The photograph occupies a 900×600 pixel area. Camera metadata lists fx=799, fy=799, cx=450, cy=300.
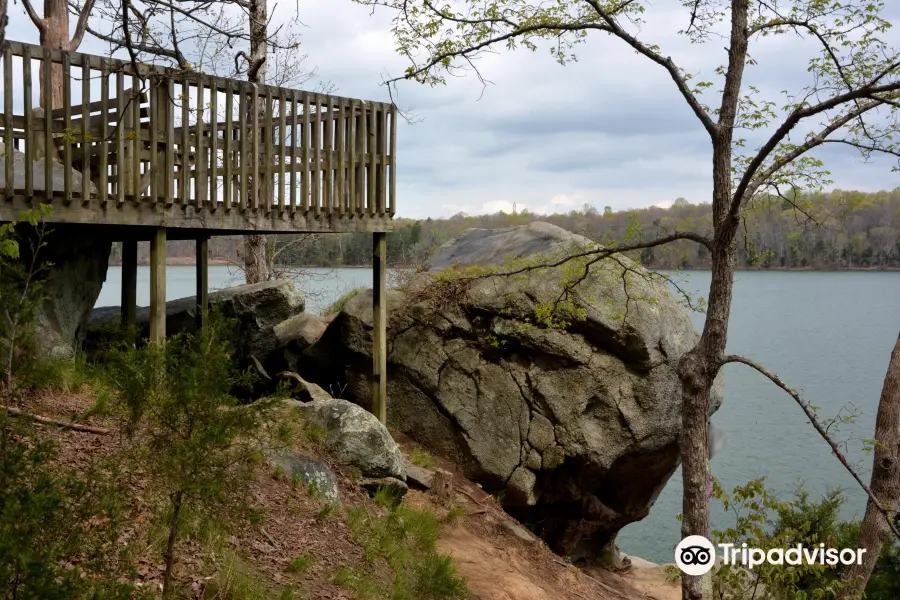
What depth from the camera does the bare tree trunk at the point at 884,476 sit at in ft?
37.9

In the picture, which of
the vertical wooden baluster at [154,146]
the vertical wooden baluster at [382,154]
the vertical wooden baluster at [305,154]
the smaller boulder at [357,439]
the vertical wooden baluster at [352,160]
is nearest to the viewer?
the vertical wooden baluster at [154,146]

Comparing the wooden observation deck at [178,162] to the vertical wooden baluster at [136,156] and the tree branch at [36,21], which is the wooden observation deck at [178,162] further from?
the tree branch at [36,21]

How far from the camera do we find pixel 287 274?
23906mm

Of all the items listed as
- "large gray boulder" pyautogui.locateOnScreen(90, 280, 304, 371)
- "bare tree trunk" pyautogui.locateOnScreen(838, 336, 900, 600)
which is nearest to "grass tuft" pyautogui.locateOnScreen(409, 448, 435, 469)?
"large gray boulder" pyautogui.locateOnScreen(90, 280, 304, 371)

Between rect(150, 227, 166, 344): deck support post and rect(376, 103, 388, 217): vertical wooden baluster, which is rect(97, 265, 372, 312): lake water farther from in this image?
rect(150, 227, 166, 344): deck support post

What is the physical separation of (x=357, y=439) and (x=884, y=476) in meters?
7.94

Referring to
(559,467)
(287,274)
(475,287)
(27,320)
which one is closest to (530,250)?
(475,287)

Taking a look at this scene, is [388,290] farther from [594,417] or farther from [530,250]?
[594,417]

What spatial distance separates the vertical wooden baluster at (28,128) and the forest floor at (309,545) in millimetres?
2063

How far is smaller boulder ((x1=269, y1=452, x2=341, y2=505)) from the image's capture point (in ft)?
27.8

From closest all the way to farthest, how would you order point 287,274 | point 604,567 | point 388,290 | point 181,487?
point 181,487 < point 388,290 < point 604,567 < point 287,274

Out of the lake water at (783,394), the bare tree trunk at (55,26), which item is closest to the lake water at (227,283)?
the lake water at (783,394)

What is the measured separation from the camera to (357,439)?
9781 millimetres

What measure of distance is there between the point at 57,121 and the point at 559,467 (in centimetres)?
855
